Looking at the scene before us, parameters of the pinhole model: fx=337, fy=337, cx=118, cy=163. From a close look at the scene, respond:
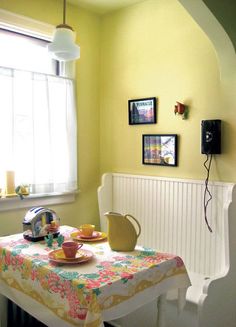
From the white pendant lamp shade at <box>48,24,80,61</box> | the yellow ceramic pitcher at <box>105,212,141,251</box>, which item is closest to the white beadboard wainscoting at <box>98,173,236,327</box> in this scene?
the yellow ceramic pitcher at <box>105,212,141,251</box>

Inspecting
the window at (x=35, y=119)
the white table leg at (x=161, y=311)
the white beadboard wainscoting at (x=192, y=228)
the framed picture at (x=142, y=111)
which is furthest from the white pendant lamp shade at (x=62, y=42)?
the white table leg at (x=161, y=311)

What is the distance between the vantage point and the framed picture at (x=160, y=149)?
2.64m

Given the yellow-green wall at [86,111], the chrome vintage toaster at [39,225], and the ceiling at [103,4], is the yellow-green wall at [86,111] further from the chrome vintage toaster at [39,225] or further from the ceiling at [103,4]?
the chrome vintage toaster at [39,225]

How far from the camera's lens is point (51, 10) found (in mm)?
2814

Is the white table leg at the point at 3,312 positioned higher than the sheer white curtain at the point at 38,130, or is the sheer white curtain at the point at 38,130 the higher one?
the sheer white curtain at the point at 38,130

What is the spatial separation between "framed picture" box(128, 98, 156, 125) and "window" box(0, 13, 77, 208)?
1.68 feet

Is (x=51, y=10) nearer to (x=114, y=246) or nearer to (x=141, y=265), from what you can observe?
(x=114, y=246)

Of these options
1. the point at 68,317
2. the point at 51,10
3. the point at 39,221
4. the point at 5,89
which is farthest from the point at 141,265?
the point at 51,10

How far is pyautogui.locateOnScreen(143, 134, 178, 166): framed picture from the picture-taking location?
2643 millimetres

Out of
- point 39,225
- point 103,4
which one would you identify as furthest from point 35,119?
point 103,4

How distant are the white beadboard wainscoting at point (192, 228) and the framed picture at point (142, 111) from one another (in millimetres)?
476

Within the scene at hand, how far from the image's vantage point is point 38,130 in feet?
8.89

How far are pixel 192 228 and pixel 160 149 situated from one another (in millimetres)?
674

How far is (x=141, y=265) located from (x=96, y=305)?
347 millimetres
